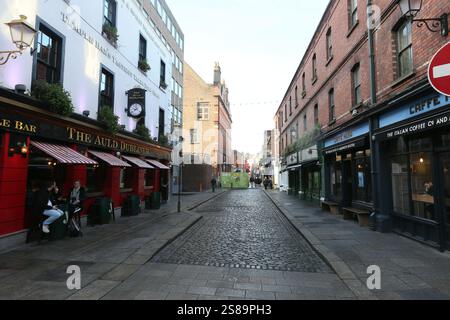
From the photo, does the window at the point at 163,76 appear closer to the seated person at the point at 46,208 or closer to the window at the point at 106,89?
the window at the point at 106,89

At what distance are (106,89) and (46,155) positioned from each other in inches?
184

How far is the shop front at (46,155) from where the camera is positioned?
23.9ft

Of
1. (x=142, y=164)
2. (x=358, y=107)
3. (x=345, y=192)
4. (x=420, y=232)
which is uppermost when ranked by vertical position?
(x=358, y=107)

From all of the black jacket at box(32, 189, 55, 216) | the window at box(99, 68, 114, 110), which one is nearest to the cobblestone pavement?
the black jacket at box(32, 189, 55, 216)

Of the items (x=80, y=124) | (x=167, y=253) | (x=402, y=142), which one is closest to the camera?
(x=167, y=253)

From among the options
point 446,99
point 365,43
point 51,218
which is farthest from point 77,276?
point 365,43

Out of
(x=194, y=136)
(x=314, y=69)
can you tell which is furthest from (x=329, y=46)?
(x=194, y=136)

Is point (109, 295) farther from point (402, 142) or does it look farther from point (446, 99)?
point (402, 142)

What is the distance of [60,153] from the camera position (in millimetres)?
8602

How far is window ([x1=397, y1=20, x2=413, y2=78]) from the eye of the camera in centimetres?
859

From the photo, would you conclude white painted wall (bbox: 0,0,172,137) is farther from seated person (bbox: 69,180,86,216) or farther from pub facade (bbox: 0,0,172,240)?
seated person (bbox: 69,180,86,216)

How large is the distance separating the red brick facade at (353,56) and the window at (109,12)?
388 inches

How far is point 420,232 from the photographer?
26.6 ft

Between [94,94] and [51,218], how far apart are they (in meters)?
A: 5.34
